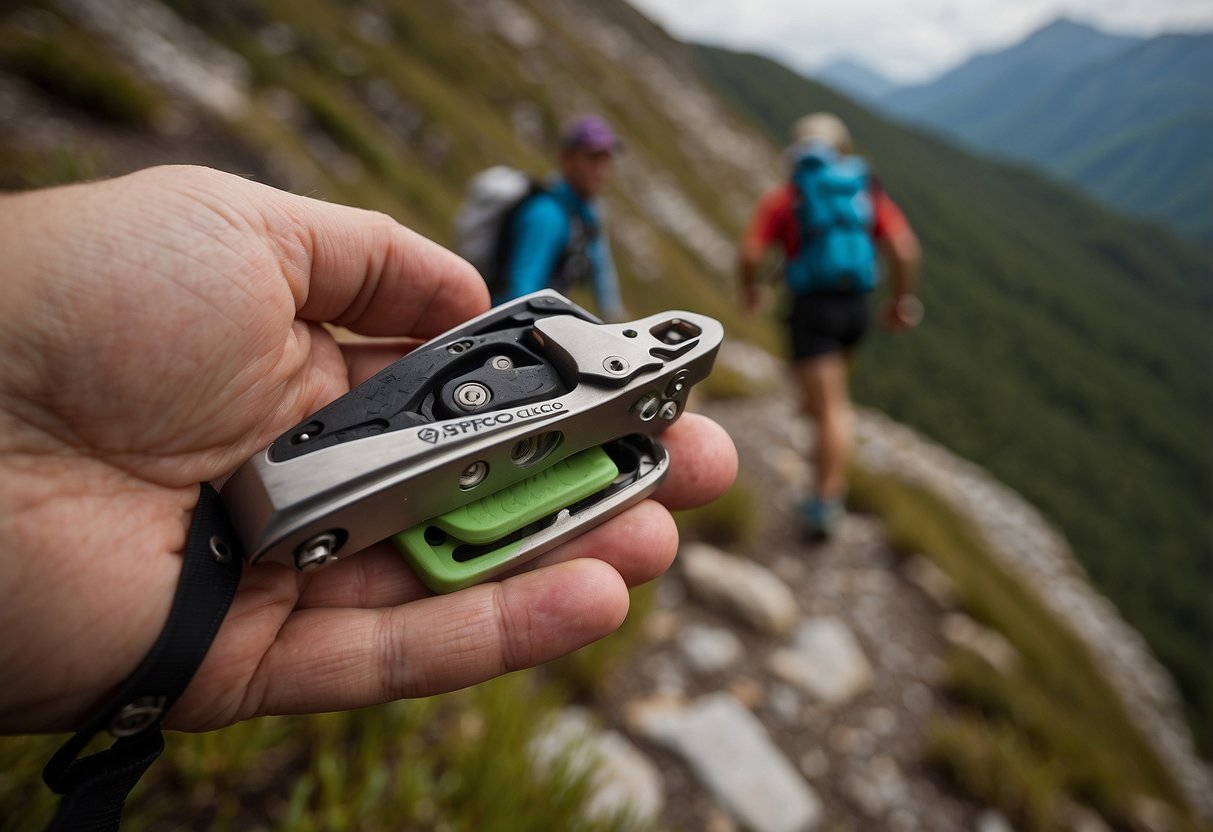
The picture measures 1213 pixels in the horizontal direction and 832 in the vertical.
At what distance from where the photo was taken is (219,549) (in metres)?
1.88

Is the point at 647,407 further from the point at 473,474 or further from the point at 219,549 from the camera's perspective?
the point at 219,549

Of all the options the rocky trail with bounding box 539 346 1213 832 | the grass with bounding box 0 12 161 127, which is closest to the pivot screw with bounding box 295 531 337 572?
the rocky trail with bounding box 539 346 1213 832

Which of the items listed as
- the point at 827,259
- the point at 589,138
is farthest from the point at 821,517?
the point at 589,138

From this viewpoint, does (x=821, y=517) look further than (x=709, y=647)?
Yes

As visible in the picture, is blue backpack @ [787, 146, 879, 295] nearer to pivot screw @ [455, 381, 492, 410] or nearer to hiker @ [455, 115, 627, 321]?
hiker @ [455, 115, 627, 321]

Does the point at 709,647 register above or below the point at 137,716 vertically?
below

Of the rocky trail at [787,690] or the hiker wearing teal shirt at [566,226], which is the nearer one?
the rocky trail at [787,690]

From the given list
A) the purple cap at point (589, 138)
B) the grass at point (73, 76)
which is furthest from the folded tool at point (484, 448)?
the grass at point (73, 76)

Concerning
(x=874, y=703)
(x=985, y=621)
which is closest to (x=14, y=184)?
(x=874, y=703)

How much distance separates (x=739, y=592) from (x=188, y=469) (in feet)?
13.8

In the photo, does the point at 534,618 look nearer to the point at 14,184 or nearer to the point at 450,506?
the point at 450,506

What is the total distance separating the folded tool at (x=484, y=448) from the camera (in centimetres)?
187

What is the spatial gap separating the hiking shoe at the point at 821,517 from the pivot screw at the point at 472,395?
4782mm

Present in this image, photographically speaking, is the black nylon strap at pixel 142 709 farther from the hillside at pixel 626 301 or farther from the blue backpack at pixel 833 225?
the blue backpack at pixel 833 225
